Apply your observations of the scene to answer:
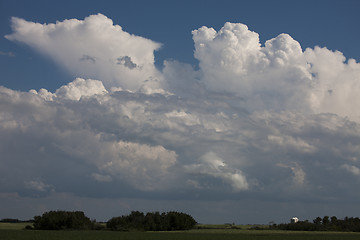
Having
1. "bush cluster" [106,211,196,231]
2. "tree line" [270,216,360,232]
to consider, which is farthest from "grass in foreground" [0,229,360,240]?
"tree line" [270,216,360,232]

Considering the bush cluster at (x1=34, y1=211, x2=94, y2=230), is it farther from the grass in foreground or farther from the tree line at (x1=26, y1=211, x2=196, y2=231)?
the grass in foreground

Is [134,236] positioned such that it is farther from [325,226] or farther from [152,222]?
[325,226]

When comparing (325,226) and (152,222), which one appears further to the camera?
(325,226)

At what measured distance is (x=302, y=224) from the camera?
16762cm

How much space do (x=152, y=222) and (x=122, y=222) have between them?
10.7m

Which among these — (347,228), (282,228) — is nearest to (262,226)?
(282,228)

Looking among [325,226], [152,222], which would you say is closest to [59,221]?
[152,222]

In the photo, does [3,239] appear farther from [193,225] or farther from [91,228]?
[193,225]

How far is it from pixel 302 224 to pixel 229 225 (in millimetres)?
30139

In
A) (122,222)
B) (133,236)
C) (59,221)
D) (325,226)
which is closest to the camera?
(133,236)

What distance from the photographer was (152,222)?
148875 mm

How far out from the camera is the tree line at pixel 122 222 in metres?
141

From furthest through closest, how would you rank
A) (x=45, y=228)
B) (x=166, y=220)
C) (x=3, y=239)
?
(x=166, y=220)
(x=45, y=228)
(x=3, y=239)

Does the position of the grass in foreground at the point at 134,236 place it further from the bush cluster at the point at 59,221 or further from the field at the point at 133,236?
the bush cluster at the point at 59,221
